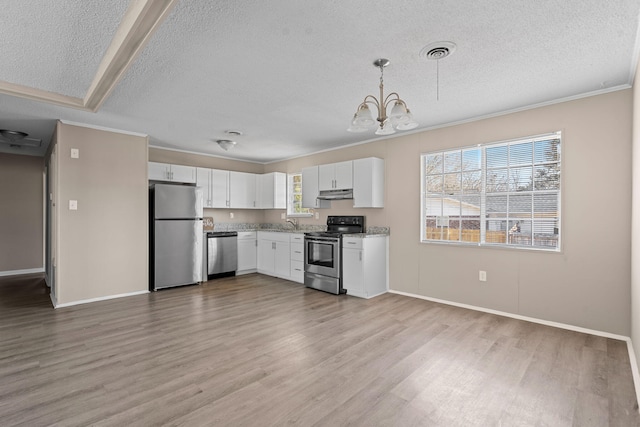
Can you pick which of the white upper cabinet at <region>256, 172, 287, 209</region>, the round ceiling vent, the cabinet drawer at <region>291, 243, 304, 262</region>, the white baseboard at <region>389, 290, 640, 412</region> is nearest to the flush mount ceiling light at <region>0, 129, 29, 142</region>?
the white upper cabinet at <region>256, 172, 287, 209</region>

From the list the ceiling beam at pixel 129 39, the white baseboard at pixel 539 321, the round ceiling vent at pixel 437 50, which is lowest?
the white baseboard at pixel 539 321

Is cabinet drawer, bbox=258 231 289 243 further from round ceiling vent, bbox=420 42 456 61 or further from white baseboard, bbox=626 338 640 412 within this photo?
white baseboard, bbox=626 338 640 412

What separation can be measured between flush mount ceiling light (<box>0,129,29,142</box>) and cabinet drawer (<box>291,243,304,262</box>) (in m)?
4.44

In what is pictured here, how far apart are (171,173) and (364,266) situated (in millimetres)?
3755

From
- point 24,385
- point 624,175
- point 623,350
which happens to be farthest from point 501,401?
point 24,385

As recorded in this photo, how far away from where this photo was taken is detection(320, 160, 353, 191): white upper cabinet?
16.7ft

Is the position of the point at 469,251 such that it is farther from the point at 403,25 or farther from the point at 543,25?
the point at 403,25

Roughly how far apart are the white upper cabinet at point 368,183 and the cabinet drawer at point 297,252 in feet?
4.04

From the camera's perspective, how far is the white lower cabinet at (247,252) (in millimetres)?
6195

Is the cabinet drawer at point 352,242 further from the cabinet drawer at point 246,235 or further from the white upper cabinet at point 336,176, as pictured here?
the cabinet drawer at point 246,235

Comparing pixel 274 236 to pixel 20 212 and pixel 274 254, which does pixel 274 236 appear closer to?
pixel 274 254

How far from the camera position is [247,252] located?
6.30m

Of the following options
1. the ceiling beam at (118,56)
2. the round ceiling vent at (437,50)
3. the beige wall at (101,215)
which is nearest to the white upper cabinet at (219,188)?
the beige wall at (101,215)

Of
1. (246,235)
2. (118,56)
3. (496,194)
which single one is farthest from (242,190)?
(496,194)
